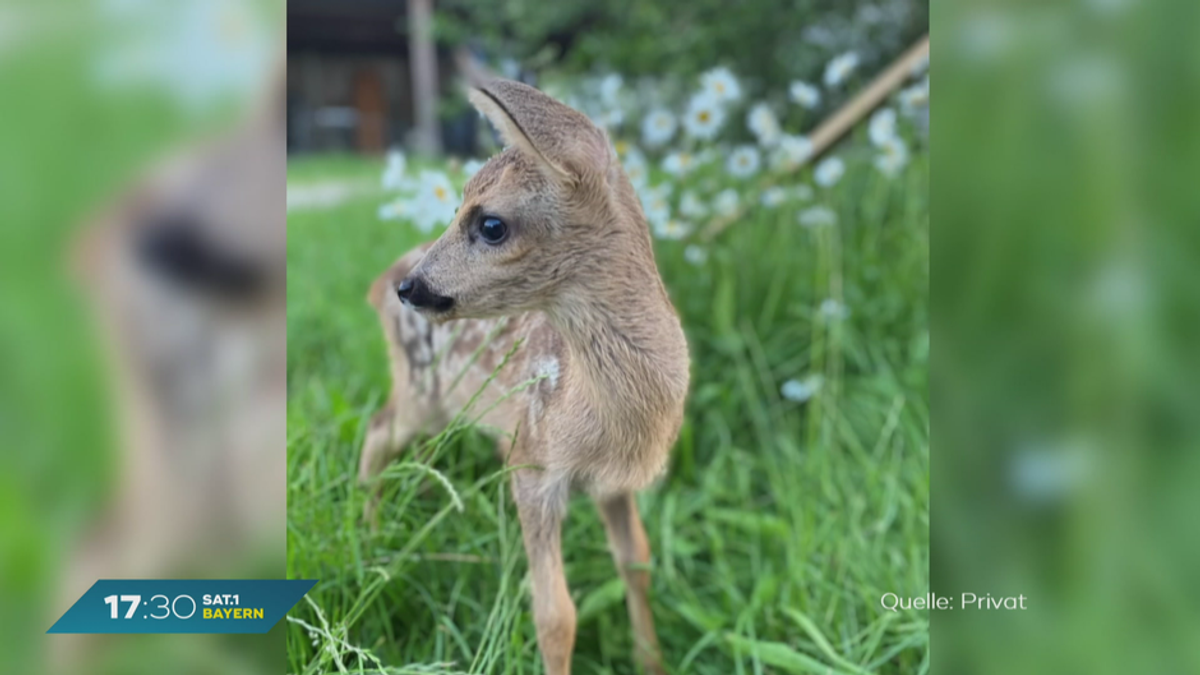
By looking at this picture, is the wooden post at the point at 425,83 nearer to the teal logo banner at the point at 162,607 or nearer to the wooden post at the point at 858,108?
the wooden post at the point at 858,108

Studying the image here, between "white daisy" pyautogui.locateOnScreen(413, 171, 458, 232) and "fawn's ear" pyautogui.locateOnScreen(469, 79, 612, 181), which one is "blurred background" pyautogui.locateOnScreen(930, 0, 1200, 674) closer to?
"fawn's ear" pyautogui.locateOnScreen(469, 79, 612, 181)

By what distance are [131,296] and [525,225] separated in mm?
356

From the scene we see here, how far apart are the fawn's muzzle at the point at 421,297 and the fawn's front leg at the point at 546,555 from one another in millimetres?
217

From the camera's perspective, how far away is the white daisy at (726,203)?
158 cm

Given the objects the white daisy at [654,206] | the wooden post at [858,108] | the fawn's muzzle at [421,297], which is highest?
the wooden post at [858,108]

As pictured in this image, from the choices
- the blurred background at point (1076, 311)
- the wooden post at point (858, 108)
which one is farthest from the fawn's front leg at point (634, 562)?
the wooden post at point (858, 108)

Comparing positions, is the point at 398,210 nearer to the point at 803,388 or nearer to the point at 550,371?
the point at 550,371

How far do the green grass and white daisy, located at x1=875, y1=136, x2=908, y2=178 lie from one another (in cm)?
10

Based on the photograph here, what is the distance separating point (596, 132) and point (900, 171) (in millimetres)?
1338

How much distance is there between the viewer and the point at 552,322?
0.77 metres

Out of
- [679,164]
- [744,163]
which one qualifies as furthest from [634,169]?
[744,163]

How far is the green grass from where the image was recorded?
955 mm

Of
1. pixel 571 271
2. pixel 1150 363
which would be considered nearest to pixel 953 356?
pixel 1150 363

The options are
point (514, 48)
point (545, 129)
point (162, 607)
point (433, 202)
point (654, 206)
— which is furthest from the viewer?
point (514, 48)
